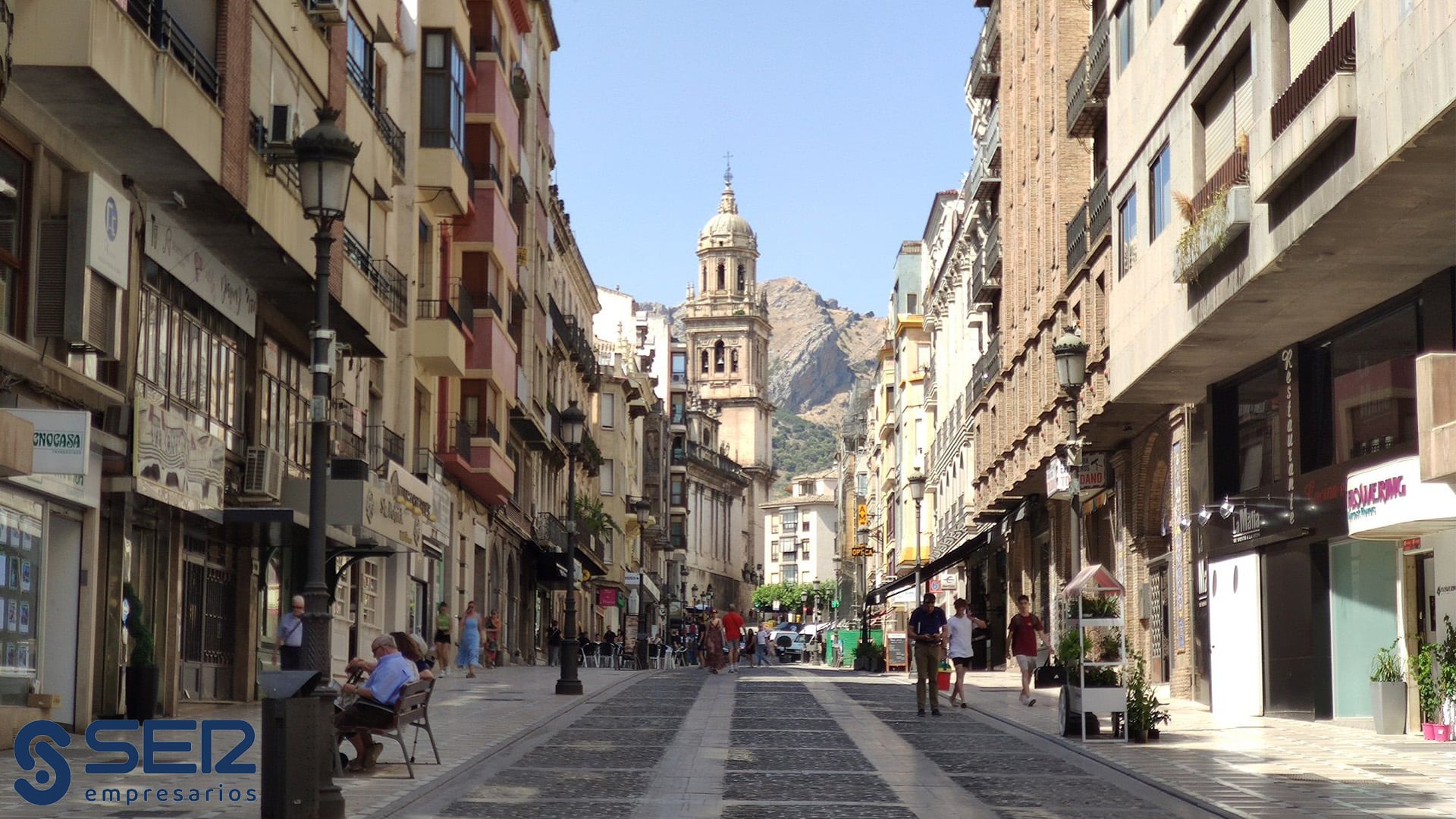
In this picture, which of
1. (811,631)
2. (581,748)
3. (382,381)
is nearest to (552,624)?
(382,381)

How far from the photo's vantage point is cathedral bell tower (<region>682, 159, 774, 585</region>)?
166 m

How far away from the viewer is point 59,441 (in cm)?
1772

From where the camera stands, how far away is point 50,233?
19266 mm

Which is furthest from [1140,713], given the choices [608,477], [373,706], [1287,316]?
[608,477]

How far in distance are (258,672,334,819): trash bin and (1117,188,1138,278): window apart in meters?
20.3

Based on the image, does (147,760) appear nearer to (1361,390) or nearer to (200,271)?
(200,271)

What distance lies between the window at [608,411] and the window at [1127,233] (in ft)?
192

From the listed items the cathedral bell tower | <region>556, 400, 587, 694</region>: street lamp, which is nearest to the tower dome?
the cathedral bell tower

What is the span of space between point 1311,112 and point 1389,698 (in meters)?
6.78

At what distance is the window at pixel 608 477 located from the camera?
292 ft

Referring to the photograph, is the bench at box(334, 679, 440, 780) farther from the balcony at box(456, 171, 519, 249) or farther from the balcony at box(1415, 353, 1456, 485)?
the balcony at box(456, 171, 519, 249)

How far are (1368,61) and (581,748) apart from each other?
10183 mm

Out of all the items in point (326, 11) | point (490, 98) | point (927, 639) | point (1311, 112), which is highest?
point (490, 98)

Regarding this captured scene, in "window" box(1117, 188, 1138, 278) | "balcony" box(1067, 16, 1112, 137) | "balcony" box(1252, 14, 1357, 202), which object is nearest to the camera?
"balcony" box(1252, 14, 1357, 202)
